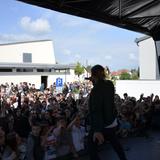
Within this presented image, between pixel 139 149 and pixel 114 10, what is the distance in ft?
11.7

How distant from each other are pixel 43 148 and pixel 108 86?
287 centimetres

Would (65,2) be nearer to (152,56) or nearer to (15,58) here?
(152,56)

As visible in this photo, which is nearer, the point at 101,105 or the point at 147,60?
the point at 101,105

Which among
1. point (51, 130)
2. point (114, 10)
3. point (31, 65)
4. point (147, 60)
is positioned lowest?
point (51, 130)

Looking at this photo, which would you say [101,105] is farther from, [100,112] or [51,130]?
[51,130]

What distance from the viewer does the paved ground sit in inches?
364

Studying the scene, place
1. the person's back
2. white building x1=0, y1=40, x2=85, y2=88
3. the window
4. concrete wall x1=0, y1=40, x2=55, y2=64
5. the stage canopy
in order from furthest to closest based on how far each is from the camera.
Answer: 1. the window
2. concrete wall x1=0, y1=40, x2=55, y2=64
3. white building x1=0, y1=40, x2=85, y2=88
4. the stage canopy
5. the person's back

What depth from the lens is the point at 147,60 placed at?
3522cm

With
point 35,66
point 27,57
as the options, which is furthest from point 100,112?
point 27,57

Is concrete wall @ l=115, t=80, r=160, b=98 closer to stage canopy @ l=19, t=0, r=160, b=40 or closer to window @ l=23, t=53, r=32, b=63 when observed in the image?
stage canopy @ l=19, t=0, r=160, b=40

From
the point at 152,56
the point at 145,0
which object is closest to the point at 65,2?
the point at 145,0

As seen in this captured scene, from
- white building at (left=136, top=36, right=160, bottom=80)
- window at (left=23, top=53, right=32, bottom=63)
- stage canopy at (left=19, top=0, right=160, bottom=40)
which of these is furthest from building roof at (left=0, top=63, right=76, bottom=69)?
stage canopy at (left=19, top=0, right=160, bottom=40)

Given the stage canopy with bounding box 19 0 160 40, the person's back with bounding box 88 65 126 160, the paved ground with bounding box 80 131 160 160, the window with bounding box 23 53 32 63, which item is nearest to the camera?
the person's back with bounding box 88 65 126 160

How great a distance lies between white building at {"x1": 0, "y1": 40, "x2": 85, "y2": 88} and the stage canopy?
110 ft
